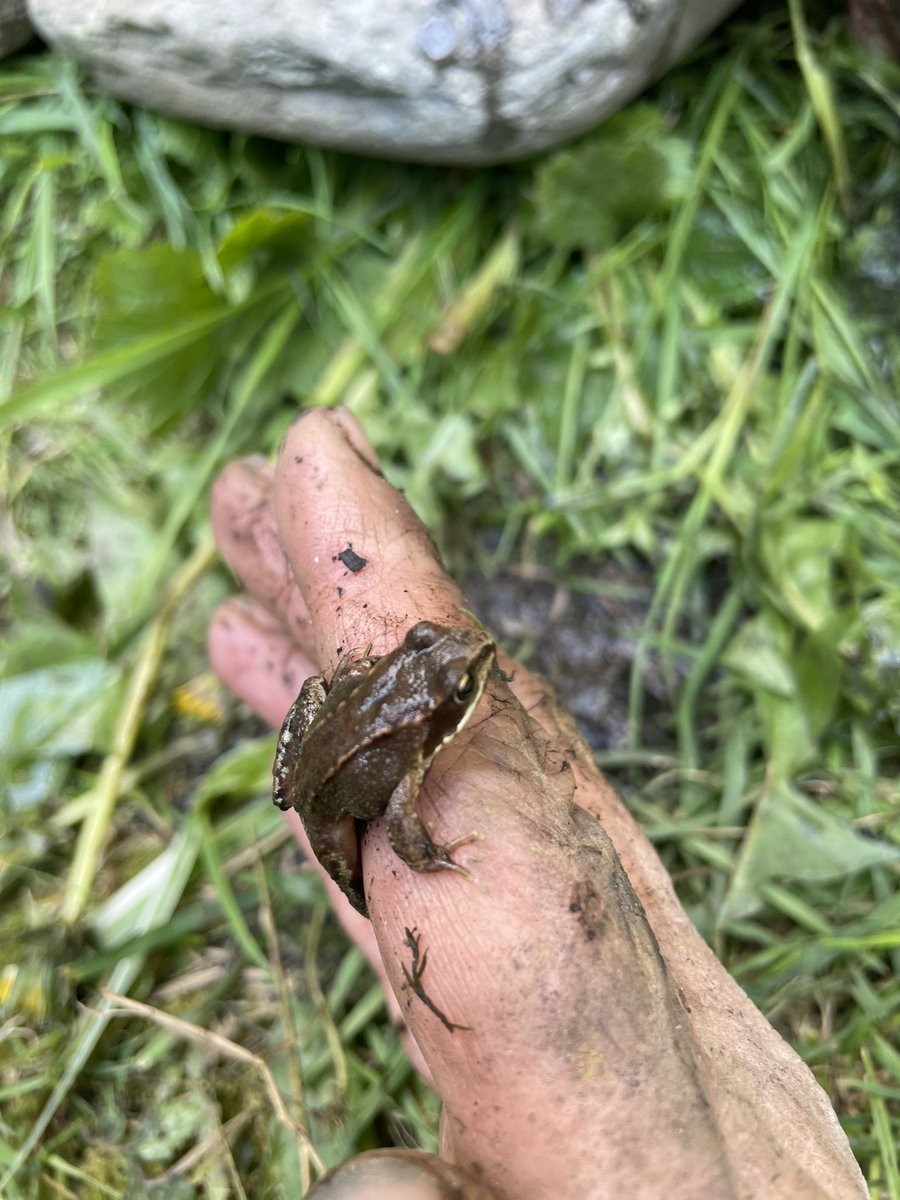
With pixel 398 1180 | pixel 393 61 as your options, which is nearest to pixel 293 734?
pixel 398 1180

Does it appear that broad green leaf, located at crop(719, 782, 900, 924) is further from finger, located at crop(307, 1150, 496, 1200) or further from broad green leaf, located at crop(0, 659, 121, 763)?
broad green leaf, located at crop(0, 659, 121, 763)

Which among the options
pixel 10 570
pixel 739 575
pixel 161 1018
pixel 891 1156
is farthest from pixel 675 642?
pixel 10 570

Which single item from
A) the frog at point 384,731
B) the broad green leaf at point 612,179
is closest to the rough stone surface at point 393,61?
the broad green leaf at point 612,179

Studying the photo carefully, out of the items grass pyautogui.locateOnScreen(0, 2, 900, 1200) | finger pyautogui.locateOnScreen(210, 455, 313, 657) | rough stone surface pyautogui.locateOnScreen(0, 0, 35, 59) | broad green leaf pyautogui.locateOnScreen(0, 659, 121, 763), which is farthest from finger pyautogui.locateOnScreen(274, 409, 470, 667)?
rough stone surface pyautogui.locateOnScreen(0, 0, 35, 59)

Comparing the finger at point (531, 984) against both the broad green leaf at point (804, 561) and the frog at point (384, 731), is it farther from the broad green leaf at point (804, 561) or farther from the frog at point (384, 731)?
the broad green leaf at point (804, 561)

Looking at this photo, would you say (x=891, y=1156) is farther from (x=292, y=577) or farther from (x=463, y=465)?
(x=463, y=465)

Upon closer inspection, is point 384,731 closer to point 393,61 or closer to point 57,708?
point 57,708
